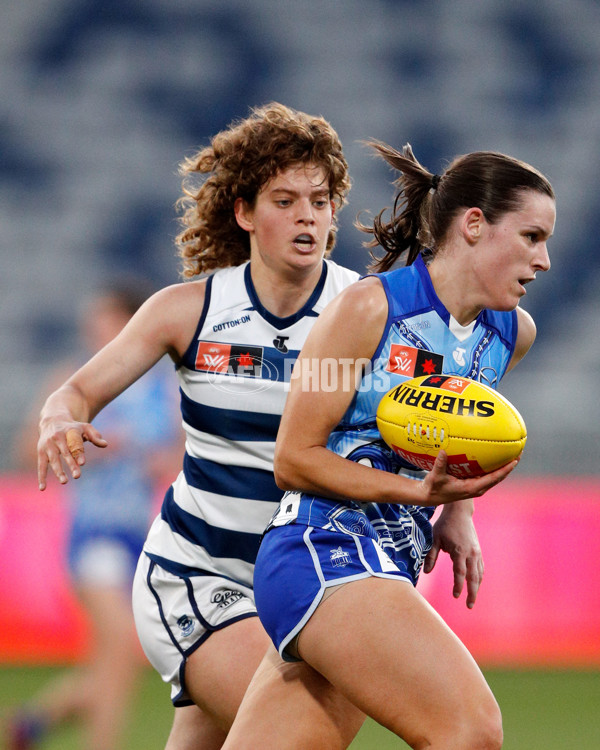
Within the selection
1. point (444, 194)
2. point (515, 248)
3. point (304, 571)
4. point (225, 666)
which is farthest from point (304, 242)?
point (225, 666)

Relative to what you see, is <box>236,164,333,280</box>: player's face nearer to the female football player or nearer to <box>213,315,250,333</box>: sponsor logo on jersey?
the female football player

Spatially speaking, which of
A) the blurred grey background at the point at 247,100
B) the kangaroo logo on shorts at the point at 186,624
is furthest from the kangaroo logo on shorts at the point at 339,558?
the blurred grey background at the point at 247,100

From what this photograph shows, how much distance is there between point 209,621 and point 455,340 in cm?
117

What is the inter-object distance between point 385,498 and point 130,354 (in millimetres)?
1085

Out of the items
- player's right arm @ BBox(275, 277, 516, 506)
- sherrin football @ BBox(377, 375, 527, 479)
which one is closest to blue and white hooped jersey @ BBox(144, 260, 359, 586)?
player's right arm @ BBox(275, 277, 516, 506)

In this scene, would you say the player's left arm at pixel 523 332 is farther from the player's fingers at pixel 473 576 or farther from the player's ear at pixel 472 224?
the player's fingers at pixel 473 576

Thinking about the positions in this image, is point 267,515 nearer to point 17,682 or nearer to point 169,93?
point 17,682

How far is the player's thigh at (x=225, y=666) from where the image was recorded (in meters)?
3.10

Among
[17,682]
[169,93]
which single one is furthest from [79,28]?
[17,682]

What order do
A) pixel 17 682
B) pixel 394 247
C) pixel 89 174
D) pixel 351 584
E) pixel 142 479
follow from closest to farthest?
pixel 351 584 < pixel 394 247 < pixel 142 479 < pixel 17 682 < pixel 89 174

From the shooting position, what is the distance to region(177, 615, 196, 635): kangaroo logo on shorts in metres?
3.27

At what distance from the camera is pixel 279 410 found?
3.28 m

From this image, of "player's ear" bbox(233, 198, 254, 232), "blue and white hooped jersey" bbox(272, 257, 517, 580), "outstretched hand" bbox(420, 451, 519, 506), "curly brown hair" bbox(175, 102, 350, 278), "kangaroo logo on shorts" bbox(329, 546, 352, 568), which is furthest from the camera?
"player's ear" bbox(233, 198, 254, 232)

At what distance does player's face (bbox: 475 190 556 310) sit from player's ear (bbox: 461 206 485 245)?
0.02 meters
